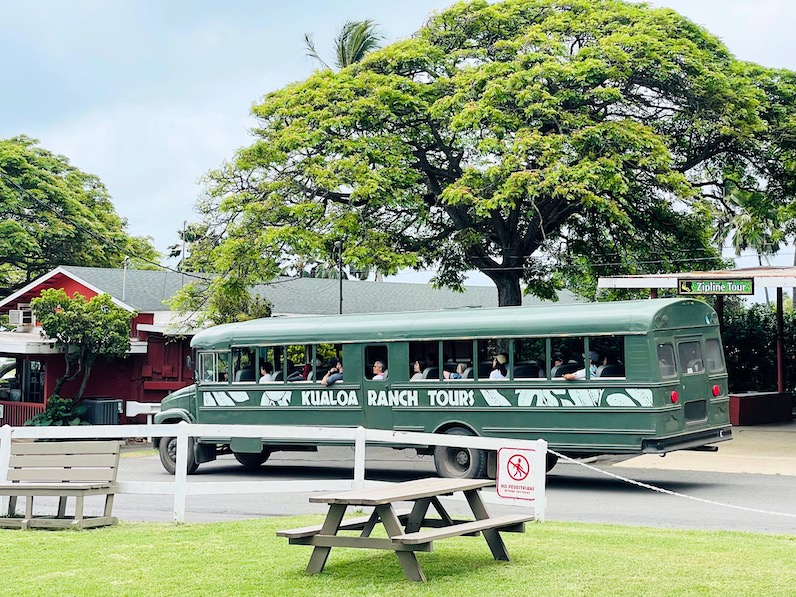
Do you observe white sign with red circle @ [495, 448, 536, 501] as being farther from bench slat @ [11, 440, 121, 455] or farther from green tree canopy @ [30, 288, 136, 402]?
green tree canopy @ [30, 288, 136, 402]

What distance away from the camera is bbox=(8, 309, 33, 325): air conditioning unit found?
33.9 meters

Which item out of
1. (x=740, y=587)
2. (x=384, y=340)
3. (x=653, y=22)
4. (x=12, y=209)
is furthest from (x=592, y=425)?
(x=12, y=209)

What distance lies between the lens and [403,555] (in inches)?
323

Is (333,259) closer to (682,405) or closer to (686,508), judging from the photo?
(682,405)

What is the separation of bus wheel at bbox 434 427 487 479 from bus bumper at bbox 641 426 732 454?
2.44 metres

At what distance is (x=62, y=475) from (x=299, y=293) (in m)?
25.5

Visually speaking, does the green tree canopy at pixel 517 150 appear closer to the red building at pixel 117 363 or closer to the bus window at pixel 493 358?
the red building at pixel 117 363

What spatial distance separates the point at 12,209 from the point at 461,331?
29870 mm

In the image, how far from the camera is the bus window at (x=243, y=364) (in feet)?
65.1

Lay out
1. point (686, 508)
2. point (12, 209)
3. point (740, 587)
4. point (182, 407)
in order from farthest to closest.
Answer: point (12, 209), point (182, 407), point (686, 508), point (740, 587)

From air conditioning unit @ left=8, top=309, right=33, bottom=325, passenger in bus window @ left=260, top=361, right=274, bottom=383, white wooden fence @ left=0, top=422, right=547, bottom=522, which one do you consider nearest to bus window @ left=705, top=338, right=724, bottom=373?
white wooden fence @ left=0, top=422, right=547, bottom=522

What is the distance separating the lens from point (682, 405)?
52.5 ft

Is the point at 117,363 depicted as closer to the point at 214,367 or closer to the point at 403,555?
the point at 214,367

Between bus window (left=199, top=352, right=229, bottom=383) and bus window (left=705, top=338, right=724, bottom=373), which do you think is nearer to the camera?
bus window (left=705, top=338, right=724, bottom=373)
